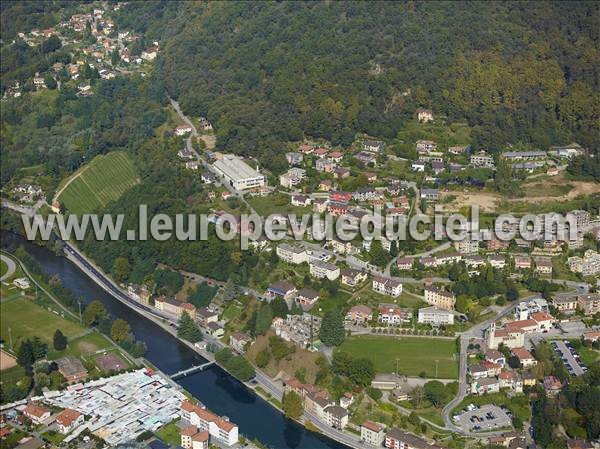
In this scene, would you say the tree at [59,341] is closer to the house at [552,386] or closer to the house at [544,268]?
the house at [552,386]

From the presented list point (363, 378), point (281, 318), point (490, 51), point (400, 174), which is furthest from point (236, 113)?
point (363, 378)

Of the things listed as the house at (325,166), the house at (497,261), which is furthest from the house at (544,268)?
the house at (325,166)

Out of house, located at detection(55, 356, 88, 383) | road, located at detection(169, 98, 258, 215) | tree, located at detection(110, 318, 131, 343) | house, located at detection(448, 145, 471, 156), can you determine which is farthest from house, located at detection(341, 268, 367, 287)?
house, located at detection(448, 145, 471, 156)

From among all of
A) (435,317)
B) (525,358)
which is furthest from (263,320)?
(525,358)

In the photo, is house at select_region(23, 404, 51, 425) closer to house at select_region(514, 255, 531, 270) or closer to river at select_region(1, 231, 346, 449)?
river at select_region(1, 231, 346, 449)

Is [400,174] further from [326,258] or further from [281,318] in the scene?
[281,318]

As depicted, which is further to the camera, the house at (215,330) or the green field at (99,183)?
the green field at (99,183)
